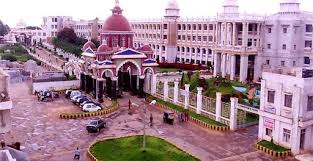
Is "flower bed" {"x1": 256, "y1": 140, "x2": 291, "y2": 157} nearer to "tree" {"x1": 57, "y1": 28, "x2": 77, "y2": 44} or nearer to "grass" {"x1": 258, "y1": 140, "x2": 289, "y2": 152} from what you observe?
"grass" {"x1": 258, "y1": 140, "x2": 289, "y2": 152}

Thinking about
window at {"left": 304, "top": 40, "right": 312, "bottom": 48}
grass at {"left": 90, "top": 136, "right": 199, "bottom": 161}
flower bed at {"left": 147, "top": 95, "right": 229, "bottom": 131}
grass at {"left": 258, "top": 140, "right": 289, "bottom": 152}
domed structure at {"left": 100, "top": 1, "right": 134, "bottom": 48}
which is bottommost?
grass at {"left": 258, "top": 140, "right": 289, "bottom": 152}

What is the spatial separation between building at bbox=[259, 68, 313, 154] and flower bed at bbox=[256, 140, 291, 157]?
1.27 ft

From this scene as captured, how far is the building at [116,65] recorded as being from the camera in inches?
1590

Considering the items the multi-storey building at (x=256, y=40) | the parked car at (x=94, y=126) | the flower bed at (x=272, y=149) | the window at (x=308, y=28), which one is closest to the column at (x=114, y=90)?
the parked car at (x=94, y=126)

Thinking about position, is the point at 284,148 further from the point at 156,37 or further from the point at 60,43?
the point at 60,43

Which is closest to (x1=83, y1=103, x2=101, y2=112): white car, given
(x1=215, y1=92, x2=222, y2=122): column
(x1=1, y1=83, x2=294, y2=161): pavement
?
(x1=1, y1=83, x2=294, y2=161): pavement

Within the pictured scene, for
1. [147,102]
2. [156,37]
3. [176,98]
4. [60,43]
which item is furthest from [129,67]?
[60,43]

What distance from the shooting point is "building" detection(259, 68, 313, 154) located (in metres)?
24.4

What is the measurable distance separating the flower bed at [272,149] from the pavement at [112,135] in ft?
1.70

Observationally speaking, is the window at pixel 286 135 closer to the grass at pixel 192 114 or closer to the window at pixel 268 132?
the window at pixel 268 132

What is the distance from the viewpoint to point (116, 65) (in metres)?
40.5

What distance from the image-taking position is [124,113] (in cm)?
3588

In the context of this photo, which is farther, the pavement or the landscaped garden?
the landscaped garden

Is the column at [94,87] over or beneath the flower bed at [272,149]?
over
